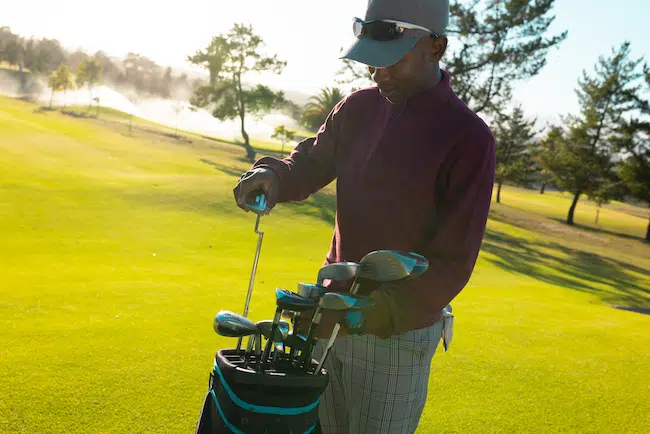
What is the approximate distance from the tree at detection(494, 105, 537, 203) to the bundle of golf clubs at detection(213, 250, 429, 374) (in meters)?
37.2

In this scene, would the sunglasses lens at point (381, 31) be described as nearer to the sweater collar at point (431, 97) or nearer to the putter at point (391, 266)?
the sweater collar at point (431, 97)

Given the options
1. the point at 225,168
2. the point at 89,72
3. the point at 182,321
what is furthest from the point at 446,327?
the point at 89,72

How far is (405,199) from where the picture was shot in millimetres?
1723

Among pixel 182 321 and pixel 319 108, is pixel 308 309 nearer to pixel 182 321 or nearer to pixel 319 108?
pixel 182 321

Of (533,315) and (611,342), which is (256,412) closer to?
(611,342)

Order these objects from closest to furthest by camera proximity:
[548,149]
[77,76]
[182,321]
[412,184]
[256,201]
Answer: [412,184] < [256,201] < [182,321] < [548,149] < [77,76]

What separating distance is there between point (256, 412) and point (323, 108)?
45.7 meters

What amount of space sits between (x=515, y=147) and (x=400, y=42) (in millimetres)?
45190

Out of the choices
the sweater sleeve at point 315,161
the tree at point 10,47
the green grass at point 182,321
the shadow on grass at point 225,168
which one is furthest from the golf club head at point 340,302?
the tree at point 10,47

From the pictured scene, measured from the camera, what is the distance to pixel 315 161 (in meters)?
2.08

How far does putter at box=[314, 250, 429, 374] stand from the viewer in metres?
1.32

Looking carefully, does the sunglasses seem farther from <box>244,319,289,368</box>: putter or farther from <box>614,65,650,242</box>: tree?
<box>614,65,650,242</box>: tree

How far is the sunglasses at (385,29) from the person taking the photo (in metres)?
1.64

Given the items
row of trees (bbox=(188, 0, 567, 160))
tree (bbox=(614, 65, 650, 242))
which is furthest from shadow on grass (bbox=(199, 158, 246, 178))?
tree (bbox=(614, 65, 650, 242))
